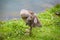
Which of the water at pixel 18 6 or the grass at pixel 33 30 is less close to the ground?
the water at pixel 18 6

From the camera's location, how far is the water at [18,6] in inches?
228

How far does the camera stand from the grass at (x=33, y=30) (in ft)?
15.4

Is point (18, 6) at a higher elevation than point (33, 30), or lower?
higher

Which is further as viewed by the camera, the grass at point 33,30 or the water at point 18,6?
the water at point 18,6

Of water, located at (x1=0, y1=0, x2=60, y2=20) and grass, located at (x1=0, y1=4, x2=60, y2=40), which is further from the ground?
water, located at (x1=0, y1=0, x2=60, y2=20)

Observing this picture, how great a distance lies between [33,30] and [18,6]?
1.34 metres

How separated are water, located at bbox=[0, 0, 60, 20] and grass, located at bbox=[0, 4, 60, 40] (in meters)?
0.31

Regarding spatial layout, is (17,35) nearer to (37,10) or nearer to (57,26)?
(57,26)

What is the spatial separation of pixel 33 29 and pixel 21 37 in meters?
0.52

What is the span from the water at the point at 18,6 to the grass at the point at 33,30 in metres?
0.31

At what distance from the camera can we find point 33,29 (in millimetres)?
5109

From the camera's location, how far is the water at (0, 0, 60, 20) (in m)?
5.80

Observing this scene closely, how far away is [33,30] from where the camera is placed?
5055 millimetres

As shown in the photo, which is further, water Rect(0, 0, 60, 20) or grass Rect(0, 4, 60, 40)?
water Rect(0, 0, 60, 20)
